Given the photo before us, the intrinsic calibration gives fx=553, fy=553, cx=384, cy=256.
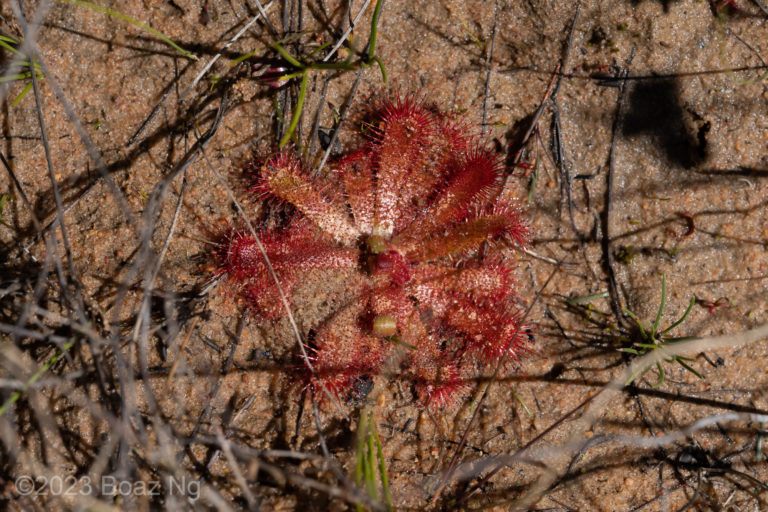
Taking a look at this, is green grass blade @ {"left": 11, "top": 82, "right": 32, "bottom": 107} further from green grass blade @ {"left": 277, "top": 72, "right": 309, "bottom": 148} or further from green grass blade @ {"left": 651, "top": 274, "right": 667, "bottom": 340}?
green grass blade @ {"left": 651, "top": 274, "right": 667, "bottom": 340}

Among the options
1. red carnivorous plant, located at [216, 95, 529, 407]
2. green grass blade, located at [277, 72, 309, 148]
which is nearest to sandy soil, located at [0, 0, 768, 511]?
red carnivorous plant, located at [216, 95, 529, 407]

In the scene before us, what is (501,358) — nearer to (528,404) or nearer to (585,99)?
(528,404)

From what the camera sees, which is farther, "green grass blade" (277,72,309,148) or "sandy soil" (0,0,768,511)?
"sandy soil" (0,0,768,511)

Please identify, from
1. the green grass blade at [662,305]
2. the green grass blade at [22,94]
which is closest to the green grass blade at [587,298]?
the green grass blade at [662,305]

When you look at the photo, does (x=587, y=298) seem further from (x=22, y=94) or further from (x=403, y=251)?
(x=22, y=94)

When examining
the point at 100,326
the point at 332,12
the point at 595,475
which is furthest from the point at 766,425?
the point at 100,326
